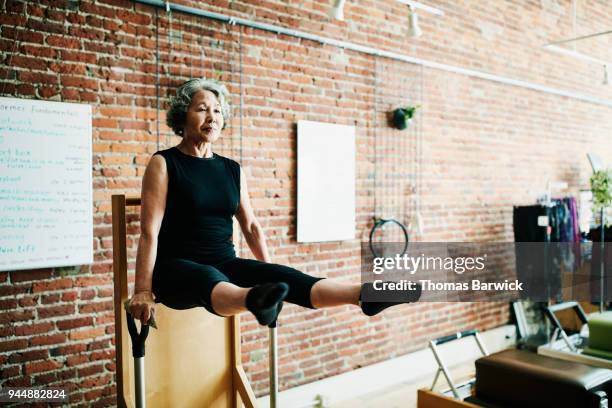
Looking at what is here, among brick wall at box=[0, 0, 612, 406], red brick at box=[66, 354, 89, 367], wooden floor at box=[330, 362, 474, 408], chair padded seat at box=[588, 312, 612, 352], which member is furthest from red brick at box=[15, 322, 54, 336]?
chair padded seat at box=[588, 312, 612, 352]

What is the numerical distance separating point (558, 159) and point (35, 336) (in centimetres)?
598

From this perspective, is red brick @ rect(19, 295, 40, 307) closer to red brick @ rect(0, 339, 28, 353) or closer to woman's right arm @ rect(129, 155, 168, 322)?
red brick @ rect(0, 339, 28, 353)

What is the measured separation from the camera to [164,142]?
337 centimetres

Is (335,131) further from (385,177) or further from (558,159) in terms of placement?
(558,159)

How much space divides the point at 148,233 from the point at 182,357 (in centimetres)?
87

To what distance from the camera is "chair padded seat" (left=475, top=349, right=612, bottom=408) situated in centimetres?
297

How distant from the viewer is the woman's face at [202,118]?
8.06ft

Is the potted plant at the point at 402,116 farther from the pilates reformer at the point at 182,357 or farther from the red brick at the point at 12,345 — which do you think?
the red brick at the point at 12,345

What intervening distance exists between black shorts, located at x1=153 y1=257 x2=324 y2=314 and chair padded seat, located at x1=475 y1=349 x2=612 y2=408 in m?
1.88

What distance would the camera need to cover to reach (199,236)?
2379mm

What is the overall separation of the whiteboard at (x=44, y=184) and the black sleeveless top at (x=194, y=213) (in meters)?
0.92

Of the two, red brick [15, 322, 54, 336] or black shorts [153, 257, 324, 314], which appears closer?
black shorts [153, 257, 324, 314]

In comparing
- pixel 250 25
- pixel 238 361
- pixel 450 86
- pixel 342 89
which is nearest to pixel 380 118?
pixel 342 89

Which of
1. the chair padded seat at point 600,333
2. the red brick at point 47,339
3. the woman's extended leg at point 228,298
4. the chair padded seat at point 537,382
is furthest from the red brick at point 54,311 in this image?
the chair padded seat at point 600,333
